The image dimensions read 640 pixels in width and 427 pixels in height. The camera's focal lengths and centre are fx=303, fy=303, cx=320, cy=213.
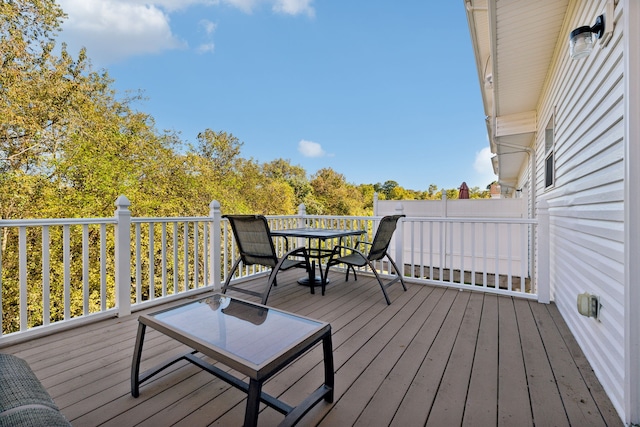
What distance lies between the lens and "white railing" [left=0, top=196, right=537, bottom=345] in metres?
2.58

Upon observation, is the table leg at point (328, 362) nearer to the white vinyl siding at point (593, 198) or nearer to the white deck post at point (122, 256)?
the white vinyl siding at point (593, 198)

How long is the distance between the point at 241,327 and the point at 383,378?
946mm

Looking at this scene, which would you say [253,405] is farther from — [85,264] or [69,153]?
[69,153]

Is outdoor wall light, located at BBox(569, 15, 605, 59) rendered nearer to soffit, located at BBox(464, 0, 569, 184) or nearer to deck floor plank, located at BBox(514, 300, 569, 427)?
soffit, located at BBox(464, 0, 569, 184)

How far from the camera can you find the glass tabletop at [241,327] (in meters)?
1.36

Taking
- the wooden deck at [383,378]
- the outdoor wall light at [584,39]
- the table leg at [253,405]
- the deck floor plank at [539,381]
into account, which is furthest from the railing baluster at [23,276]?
the outdoor wall light at [584,39]

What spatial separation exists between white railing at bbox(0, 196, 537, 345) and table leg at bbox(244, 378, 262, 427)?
2176 mm

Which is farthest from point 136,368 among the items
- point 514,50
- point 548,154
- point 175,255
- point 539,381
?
point 548,154

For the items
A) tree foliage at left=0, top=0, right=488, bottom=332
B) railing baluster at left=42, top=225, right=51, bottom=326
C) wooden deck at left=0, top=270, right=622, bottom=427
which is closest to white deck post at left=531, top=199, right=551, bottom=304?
wooden deck at left=0, top=270, right=622, bottom=427

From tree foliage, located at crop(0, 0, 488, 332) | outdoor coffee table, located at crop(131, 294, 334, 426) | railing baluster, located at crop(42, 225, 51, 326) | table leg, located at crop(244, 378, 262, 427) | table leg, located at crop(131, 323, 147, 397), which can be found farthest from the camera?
tree foliage, located at crop(0, 0, 488, 332)

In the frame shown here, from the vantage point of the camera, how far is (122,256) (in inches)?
116

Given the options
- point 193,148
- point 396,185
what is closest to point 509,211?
point 193,148

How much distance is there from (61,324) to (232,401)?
195cm

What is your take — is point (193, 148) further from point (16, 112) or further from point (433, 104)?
point (433, 104)
